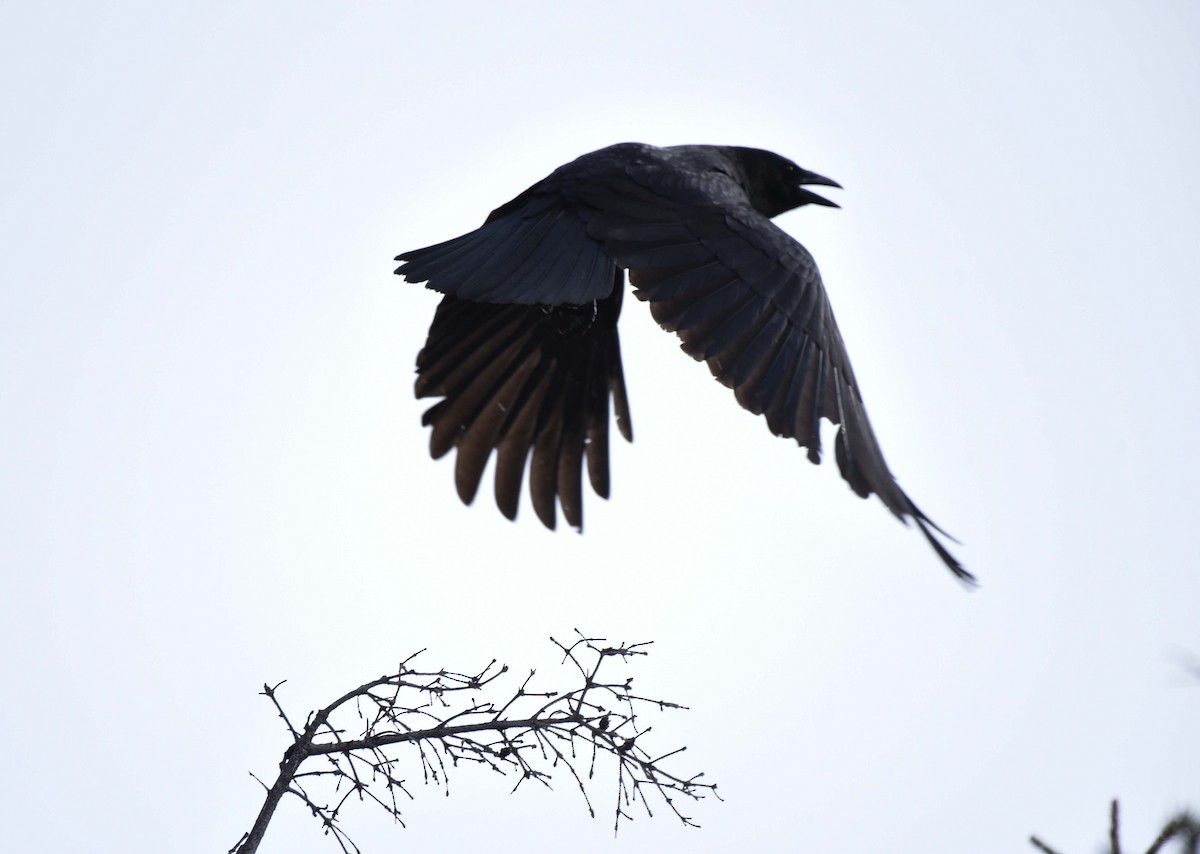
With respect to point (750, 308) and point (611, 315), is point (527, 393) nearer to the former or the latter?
point (611, 315)

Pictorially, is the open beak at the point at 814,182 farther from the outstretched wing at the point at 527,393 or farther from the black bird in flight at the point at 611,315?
the outstretched wing at the point at 527,393

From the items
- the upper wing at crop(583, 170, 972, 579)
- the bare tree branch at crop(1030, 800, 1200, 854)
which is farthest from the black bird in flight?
the bare tree branch at crop(1030, 800, 1200, 854)

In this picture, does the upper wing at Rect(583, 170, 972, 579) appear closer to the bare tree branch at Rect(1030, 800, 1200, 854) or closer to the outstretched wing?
the outstretched wing

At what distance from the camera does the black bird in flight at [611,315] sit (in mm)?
5176

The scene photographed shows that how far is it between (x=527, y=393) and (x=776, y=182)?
6.84 feet

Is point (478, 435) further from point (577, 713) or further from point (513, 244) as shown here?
point (577, 713)

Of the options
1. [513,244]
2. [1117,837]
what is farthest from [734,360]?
[1117,837]

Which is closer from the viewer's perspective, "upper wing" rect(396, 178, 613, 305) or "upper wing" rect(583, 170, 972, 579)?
"upper wing" rect(583, 170, 972, 579)

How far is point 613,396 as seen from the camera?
6930mm

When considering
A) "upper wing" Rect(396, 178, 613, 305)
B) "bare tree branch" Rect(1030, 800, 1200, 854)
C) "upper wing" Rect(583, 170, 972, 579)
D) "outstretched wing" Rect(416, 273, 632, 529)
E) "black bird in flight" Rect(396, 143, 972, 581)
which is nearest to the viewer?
"bare tree branch" Rect(1030, 800, 1200, 854)

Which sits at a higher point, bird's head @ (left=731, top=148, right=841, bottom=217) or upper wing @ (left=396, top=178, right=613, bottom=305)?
bird's head @ (left=731, top=148, right=841, bottom=217)

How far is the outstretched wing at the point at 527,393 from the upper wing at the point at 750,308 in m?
1.07

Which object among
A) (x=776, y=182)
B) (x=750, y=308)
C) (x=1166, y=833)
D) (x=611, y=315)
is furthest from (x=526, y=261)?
(x=1166, y=833)

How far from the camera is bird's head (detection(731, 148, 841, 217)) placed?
768cm
